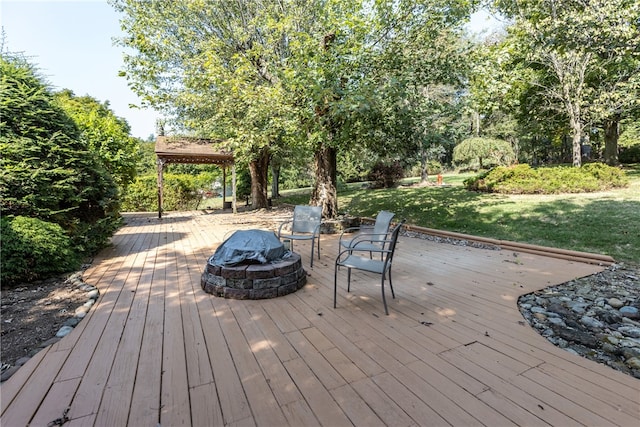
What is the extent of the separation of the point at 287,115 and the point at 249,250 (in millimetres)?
4199

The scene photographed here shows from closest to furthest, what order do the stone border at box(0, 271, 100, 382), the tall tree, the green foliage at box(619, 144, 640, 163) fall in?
the stone border at box(0, 271, 100, 382) < the tall tree < the green foliage at box(619, 144, 640, 163)

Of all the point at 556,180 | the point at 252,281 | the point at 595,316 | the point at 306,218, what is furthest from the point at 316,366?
the point at 556,180

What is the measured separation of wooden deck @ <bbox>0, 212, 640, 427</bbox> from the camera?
1.63 metres

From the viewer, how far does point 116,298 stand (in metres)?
3.27

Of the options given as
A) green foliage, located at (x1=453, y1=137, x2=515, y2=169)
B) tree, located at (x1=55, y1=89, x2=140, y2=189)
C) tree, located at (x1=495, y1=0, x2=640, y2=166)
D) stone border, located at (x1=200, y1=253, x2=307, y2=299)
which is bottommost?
stone border, located at (x1=200, y1=253, x2=307, y2=299)

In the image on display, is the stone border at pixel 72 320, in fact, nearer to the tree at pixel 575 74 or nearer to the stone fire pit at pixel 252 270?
the stone fire pit at pixel 252 270

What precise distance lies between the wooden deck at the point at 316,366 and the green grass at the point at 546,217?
235cm

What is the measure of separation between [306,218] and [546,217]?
523cm

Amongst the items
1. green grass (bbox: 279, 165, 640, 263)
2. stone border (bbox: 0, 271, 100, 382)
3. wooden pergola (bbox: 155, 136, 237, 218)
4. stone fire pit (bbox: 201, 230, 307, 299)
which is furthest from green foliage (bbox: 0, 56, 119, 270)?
green grass (bbox: 279, 165, 640, 263)

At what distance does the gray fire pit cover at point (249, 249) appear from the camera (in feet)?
10.8

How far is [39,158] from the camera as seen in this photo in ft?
13.7

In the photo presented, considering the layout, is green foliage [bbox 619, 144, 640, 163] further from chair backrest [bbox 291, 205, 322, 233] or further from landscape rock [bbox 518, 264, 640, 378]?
chair backrest [bbox 291, 205, 322, 233]

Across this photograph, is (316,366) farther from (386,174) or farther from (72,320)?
(386,174)

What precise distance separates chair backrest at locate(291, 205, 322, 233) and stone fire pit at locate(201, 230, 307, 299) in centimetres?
143
